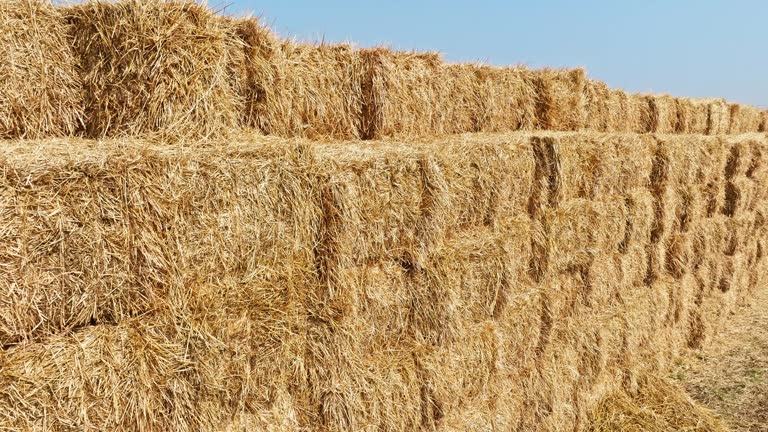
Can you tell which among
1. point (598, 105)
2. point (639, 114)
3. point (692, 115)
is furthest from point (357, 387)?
point (692, 115)

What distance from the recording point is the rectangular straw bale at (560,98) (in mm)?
7316

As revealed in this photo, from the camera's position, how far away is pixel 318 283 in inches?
153

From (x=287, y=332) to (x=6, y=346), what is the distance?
1.54 meters

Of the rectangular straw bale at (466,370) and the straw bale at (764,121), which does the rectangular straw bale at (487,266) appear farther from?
the straw bale at (764,121)

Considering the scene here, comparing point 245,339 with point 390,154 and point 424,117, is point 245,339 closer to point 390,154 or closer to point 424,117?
point 390,154

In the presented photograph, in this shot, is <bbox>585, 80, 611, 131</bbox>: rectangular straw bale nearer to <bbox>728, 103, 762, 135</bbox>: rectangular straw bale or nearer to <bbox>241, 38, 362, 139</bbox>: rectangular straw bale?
<bbox>241, 38, 362, 139</bbox>: rectangular straw bale

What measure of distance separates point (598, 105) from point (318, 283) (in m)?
6.57

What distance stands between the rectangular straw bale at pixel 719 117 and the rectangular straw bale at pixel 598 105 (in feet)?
16.0

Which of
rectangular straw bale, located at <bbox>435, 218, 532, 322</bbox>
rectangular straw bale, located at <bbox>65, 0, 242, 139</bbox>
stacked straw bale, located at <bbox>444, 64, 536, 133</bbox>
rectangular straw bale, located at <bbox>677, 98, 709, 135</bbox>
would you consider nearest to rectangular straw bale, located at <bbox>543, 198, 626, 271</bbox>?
rectangular straw bale, located at <bbox>435, 218, 532, 322</bbox>

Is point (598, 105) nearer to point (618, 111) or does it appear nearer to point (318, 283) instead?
point (618, 111)

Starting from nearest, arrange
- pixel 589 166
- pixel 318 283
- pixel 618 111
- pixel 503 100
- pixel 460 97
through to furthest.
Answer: pixel 318 283, pixel 460 97, pixel 589 166, pixel 503 100, pixel 618 111

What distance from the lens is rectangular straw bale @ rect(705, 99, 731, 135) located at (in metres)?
12.4

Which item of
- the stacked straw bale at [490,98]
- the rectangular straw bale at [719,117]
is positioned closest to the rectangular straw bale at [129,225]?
the stacked straw bale at [490,98]

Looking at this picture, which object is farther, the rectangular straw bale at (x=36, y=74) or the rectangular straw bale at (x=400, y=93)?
the rectangular straw bale at (x=400, y=93)
